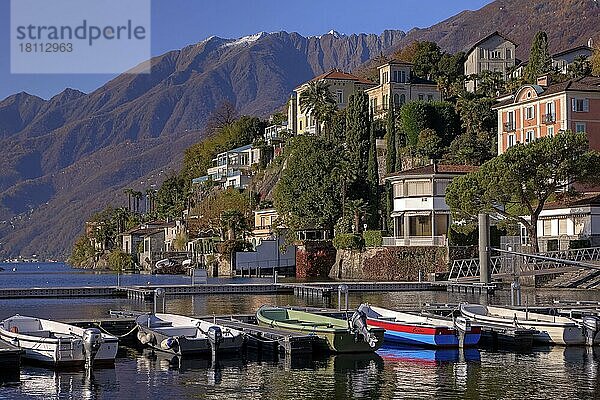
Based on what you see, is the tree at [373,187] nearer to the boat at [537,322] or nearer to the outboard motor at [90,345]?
the boat at [537,322]

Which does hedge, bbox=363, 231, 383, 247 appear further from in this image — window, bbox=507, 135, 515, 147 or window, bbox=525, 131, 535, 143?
window, bbox=507, 135, 515, 147

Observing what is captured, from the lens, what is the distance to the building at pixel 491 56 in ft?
437

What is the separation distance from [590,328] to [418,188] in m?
48.1

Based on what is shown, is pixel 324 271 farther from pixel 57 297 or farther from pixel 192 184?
pixel 192 184

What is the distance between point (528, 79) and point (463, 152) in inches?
505

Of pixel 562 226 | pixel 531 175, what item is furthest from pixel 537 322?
pixel 562 226

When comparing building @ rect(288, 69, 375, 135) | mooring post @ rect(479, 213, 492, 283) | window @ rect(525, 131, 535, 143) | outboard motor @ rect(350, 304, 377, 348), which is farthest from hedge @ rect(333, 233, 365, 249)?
outboard motor @ rect(350, 304, 377, 348)

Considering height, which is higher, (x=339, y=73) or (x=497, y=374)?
(x=339, y=73)

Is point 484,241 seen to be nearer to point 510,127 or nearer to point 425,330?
point 425,330

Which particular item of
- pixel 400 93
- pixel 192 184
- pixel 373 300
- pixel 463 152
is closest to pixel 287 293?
pixel 373 300

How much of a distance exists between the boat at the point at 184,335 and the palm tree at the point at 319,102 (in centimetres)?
8918

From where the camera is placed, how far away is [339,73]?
14225 cm

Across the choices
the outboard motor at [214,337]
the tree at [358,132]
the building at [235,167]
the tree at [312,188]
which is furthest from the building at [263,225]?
the outboard motor at [214,337]

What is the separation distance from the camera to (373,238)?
9144 cm
